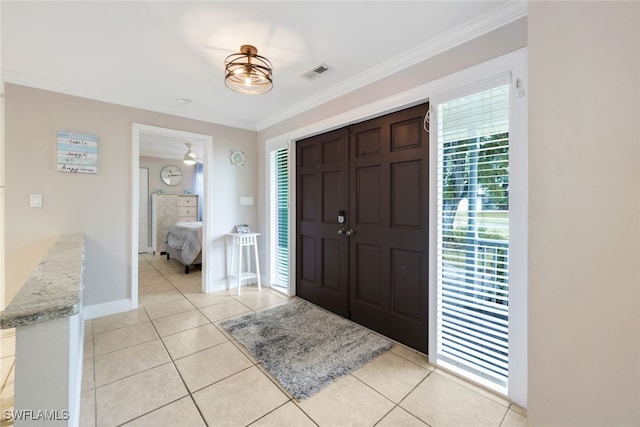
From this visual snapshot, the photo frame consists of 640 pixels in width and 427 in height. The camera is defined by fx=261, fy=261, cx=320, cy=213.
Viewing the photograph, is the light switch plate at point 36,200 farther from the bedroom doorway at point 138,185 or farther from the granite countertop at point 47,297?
the granite countertop at point 47,297

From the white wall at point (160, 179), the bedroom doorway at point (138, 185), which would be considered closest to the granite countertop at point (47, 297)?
the bedroom doorway at point (138, 185)

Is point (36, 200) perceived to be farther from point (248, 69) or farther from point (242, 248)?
point (248, 69)

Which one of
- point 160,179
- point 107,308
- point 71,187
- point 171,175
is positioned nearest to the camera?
point 71,187

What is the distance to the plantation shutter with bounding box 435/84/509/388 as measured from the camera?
66.1 inches

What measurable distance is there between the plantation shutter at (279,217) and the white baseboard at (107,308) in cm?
175

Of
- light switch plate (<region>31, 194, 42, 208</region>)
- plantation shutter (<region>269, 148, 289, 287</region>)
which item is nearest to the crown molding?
plantation shutter (<region>269, 148, 289, 287</region>)

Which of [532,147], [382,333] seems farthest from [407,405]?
[532,147]

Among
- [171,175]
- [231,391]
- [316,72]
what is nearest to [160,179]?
[171,175]

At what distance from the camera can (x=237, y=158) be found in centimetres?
384

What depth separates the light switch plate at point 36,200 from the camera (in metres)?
2.53

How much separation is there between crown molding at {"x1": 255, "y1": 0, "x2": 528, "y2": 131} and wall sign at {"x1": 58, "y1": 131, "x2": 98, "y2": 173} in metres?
2.38

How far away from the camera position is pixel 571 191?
0.68 m

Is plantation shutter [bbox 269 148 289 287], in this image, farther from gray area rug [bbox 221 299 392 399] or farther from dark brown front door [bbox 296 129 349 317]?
gray area rug [bbox 221 299 392 399]

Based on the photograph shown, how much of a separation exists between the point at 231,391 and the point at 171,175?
6409mm
